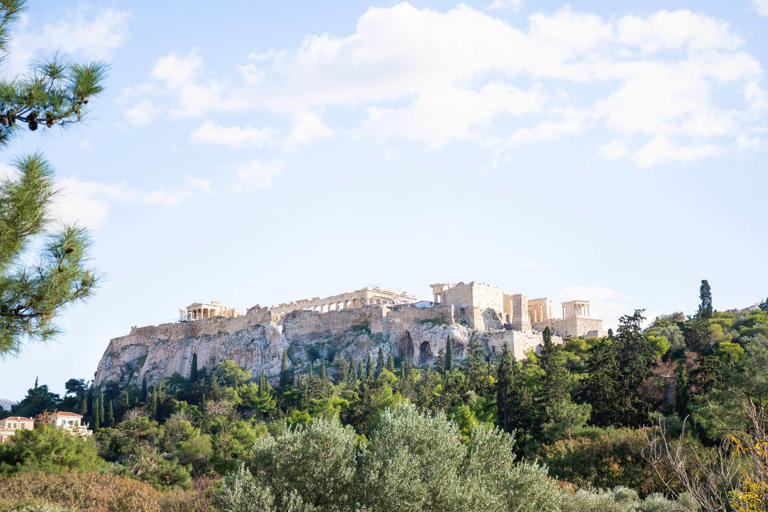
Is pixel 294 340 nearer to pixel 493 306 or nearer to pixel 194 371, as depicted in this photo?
pixel 194 371

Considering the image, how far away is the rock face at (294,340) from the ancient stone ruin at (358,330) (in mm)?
86

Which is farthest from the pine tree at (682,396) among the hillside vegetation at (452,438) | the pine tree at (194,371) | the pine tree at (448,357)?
the pine tree at (194,371)

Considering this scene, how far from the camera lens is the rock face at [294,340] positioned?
62.0 metres

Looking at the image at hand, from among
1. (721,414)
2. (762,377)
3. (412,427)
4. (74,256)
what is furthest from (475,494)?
(762,377)

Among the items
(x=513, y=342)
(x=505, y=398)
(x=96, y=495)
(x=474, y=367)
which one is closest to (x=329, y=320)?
(x=513, y=342)

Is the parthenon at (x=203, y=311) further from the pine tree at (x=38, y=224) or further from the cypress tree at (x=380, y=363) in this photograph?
the pine tree at (x=38, y=224)

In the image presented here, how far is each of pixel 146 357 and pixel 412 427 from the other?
65.8 metres

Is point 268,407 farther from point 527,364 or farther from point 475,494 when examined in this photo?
point 475,494

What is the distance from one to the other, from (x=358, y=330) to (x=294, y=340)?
6.31 m

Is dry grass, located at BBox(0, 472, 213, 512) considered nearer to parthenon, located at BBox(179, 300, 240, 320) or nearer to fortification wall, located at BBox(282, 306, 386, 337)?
fortification wall, located at BBox(282, 306, 386, 337)

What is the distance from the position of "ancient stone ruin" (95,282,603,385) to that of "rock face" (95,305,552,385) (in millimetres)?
86

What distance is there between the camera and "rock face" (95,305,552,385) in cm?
6203

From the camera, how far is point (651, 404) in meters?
34.5

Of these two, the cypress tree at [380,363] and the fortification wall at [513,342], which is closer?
the cypress tree at [380,363]
